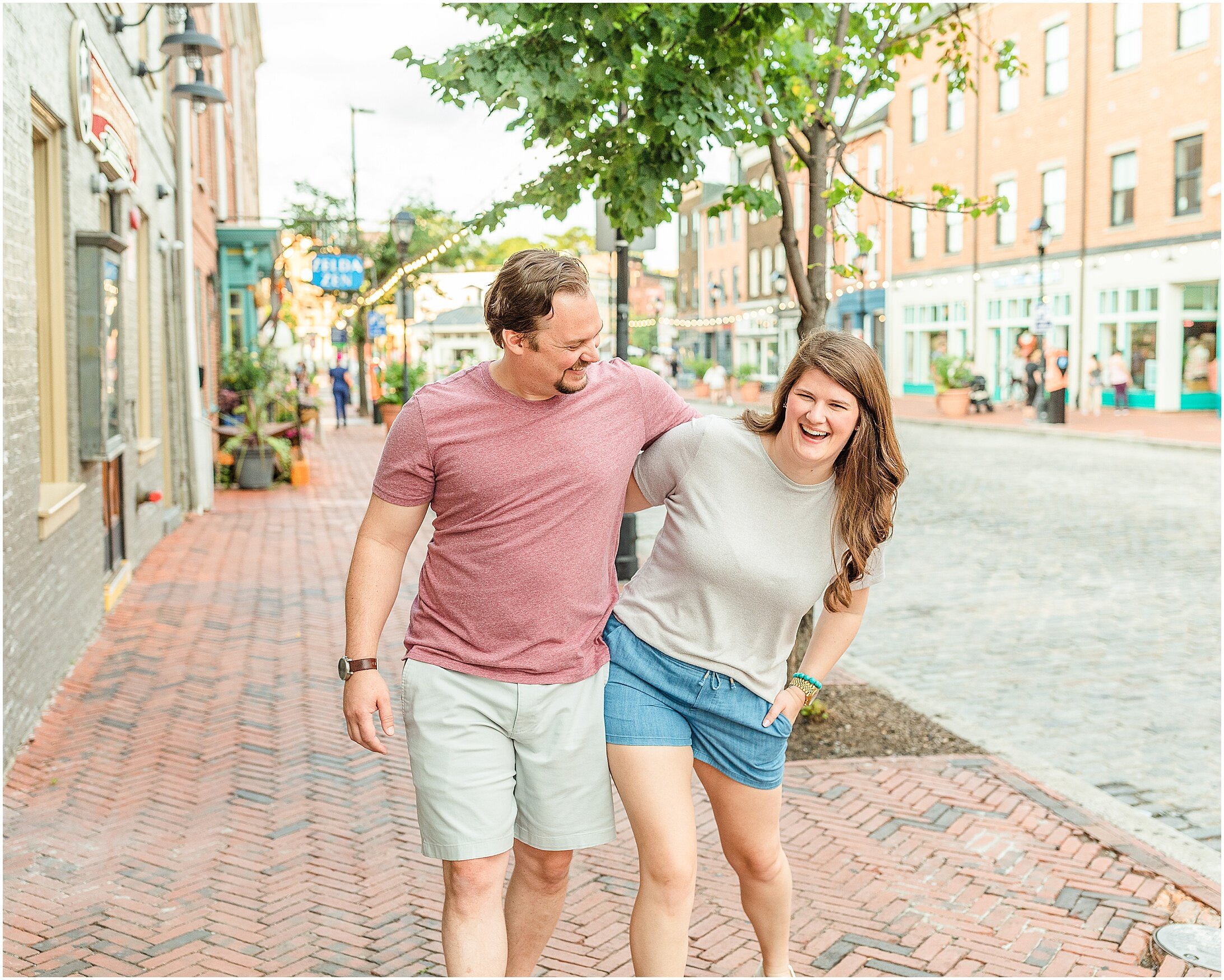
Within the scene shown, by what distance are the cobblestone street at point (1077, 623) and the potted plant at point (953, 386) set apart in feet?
45.5

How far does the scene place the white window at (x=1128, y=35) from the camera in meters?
27.9

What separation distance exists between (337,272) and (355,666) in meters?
23.2

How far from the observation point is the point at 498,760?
2.78 metres

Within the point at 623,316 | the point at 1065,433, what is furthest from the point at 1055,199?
the point at 623,316

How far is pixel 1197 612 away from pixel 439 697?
711cm

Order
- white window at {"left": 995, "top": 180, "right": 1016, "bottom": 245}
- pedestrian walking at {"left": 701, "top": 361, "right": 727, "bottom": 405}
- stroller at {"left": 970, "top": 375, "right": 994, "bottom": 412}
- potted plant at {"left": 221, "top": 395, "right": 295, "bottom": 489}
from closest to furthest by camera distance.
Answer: potted plant at {"left": 221, "top": 395, "right": 295, "bottom": 489} → stroller at {"left": 970, "top": 375, "right": 994, "bottom": 412} → white window at {"left": 995, "top": 180, "right": 1016, "bottom": 245} → pedestrian walking at {"left": 701, "top": 361, "right": 727, "bottom": 405}

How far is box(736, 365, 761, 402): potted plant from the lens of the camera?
4062cm

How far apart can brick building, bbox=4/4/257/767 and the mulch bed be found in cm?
339

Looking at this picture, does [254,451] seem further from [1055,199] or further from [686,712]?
[1055,199]

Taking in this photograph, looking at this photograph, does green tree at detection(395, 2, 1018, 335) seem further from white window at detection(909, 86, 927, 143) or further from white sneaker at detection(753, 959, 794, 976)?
white window at detection(909, 86, 927, 143)

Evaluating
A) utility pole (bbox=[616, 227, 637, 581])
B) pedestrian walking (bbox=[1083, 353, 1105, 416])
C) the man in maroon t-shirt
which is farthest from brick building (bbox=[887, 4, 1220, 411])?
the man in maroon t-shirt

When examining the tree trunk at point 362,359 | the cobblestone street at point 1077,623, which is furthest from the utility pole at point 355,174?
the cobblestone street at point 1077,623

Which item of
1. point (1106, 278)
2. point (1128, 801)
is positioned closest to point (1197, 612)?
point (1128, 801)

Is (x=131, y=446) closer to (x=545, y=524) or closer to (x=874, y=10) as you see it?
(x=874, y=10)
